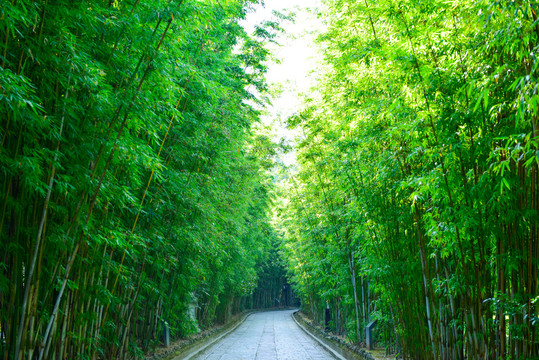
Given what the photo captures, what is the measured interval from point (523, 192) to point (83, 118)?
3.13 m

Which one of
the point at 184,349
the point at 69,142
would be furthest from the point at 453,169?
the point at 184,349

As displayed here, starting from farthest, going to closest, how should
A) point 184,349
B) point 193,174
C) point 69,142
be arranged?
point 184,349 → point 193,174 → point 69,142

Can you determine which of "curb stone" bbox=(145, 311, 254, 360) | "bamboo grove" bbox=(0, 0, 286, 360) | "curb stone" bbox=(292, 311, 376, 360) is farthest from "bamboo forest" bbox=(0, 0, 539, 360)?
"curb stone" bbox=(292, 311, 376, 360)

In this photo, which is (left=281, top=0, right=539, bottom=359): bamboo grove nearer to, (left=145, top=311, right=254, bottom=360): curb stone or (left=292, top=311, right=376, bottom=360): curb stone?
(left=292, top=311, right=376, bottom=360): curb stone

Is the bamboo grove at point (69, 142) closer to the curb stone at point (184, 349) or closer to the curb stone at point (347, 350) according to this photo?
the curb stone at point (184, 349)

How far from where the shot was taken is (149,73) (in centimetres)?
321

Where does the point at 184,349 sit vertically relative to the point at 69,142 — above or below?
below

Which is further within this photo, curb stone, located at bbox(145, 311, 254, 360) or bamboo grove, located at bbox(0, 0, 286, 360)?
curb stone, located at bbox(145, 311, 254, 360)

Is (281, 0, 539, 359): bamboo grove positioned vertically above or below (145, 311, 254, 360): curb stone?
above

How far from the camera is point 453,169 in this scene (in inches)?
128

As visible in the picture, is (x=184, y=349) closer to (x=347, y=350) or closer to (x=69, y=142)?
(x=347, y=350)

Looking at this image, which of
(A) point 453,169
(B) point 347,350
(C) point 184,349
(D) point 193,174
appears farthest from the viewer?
(C) point 184,349

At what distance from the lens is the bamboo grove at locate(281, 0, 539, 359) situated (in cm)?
257

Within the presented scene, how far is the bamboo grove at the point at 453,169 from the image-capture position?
2.57 meters
